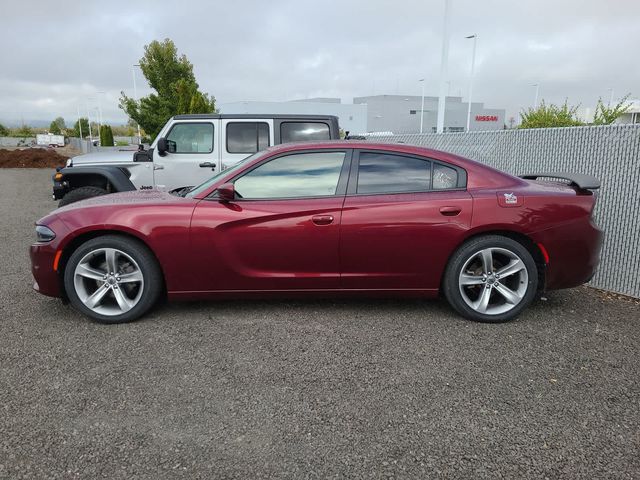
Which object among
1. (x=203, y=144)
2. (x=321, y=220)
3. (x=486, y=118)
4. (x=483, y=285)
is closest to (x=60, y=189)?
(x=203, y=144)

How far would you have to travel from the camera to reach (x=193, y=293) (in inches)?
160

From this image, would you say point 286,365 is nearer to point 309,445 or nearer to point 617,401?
point 309,445

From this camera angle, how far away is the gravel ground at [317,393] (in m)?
2.35

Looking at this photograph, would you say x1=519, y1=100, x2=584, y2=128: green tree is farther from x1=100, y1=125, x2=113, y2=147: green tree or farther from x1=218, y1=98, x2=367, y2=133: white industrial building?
x1=218, y1=98, x2=367, y2=133: white industrial building

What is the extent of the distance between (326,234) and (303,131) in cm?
399

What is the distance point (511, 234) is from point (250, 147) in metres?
4.61

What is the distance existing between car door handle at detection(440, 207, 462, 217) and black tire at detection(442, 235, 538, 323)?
29 centimetres

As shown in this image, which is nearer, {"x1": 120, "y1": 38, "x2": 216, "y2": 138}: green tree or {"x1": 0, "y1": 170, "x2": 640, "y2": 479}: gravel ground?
{"x1": 0, "y1": 170, "x2": 640, "y2": 479}: gravel ground

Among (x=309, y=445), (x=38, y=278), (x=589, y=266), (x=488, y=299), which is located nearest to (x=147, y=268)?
(x=38, y=278)

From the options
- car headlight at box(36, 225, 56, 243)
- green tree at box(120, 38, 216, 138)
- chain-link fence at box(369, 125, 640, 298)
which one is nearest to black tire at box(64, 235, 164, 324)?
car headlight at box(36, 225, 56, 243)

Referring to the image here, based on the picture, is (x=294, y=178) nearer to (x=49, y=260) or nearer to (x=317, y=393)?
(x=317, y=393)

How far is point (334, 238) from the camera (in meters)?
3.97

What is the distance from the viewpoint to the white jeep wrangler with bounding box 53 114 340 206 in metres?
7.50

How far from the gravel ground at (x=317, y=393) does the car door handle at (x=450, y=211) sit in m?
0.93
